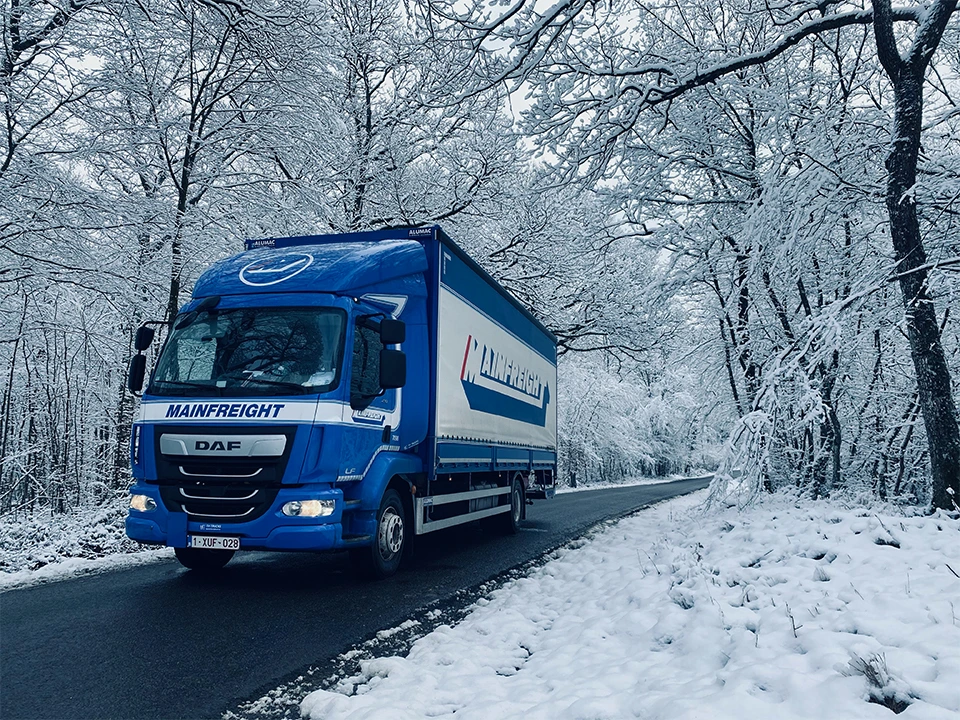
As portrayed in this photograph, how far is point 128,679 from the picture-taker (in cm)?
393

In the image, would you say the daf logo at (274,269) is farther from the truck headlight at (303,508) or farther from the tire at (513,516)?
the tire at (513,516)

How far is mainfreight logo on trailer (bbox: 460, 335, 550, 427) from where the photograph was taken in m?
8.95

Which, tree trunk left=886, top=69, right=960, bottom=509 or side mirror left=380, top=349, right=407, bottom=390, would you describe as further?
tree trunk left=886, top=69, right=960, bottom=509

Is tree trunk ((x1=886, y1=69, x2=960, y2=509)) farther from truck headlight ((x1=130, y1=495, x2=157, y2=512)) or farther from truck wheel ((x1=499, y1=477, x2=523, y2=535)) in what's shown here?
truck headlight ((x1=130, y1=495, x2=157, y2=512))

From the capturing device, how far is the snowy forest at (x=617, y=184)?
723 centimetres

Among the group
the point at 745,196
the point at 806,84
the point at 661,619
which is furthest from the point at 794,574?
the point at 745,196

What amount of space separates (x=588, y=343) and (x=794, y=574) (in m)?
15.4

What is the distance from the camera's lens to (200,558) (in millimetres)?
6945

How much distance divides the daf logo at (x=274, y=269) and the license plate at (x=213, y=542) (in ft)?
8.37

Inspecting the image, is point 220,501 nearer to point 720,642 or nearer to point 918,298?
point 720,642

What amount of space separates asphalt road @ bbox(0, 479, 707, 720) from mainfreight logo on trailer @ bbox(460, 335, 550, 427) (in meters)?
2.31

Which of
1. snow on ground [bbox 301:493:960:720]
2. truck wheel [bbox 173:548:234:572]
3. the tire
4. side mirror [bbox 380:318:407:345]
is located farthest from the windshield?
the tire

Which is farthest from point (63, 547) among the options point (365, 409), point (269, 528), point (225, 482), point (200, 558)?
point (365, 409)

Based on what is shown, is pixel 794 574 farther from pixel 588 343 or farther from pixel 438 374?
pixel 588 343
